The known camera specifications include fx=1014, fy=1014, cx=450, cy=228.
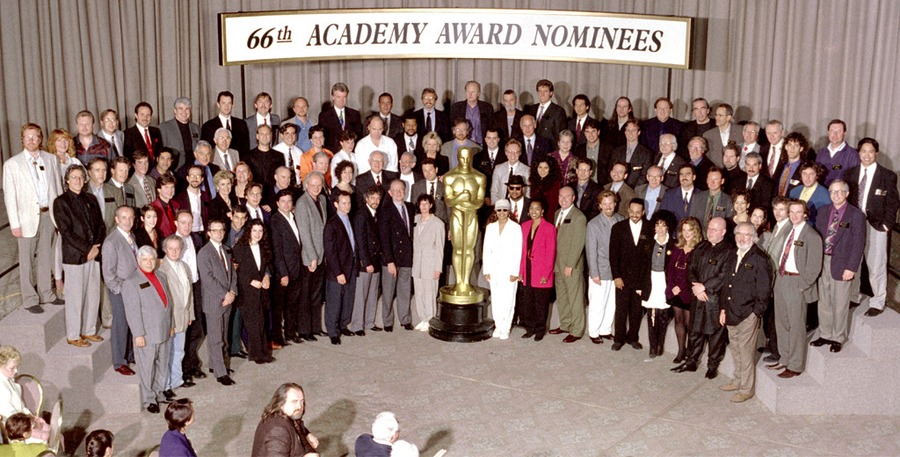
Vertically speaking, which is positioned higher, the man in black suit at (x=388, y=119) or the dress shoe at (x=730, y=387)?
the man in black suit at (x=388, y=119)

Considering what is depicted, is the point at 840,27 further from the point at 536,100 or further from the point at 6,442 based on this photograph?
the point at 6,442

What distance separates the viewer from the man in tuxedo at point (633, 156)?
1045 centimetres

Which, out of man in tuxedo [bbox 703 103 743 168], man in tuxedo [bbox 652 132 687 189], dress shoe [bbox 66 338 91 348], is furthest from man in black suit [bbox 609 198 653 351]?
dress shoe [bbox 66 338 91 348]

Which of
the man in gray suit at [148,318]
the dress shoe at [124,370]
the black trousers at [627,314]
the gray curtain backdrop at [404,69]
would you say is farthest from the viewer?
the gray curtain backdrop at [404,69]

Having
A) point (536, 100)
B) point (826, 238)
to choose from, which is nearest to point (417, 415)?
point (826, 238)

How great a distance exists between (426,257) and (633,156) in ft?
7.85

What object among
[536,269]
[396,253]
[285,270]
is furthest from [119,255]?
[536,269]

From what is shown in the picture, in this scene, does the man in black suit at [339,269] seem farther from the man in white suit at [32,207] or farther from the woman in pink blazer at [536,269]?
the man in white suit at [32,207]

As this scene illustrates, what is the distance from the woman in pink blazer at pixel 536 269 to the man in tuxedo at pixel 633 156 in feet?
3.38

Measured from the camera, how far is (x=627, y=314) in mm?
9805

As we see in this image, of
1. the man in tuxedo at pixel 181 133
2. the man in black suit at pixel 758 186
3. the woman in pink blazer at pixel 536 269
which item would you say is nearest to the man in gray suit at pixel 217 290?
the man in tuxedo at pixel 181 133

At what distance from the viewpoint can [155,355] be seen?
8250mm

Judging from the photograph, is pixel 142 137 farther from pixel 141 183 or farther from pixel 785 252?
pixel 785 252

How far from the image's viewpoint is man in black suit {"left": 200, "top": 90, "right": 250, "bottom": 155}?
10.5 metres
